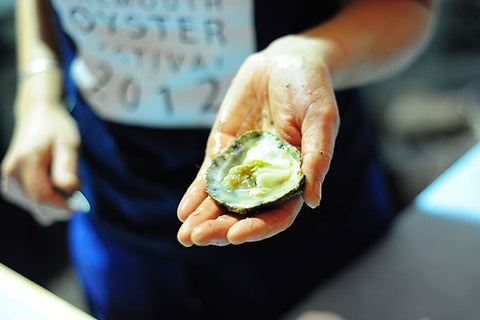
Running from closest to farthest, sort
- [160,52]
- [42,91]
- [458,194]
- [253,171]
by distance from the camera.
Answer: [253,171] → [160,52] → [458,194] → [42,91]

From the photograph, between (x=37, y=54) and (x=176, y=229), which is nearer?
(x=176, y=229)

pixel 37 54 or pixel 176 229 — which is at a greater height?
pixel 37 54

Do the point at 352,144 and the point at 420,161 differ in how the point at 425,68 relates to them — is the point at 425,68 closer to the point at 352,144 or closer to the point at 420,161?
the point at 420,161

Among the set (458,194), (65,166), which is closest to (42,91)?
(65,166)

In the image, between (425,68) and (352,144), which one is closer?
(352,144)

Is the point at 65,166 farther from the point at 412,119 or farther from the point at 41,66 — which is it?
the point at 412,119

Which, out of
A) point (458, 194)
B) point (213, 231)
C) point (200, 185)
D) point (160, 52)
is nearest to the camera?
point (213, 231)

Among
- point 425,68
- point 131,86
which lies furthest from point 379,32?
point 425,68
